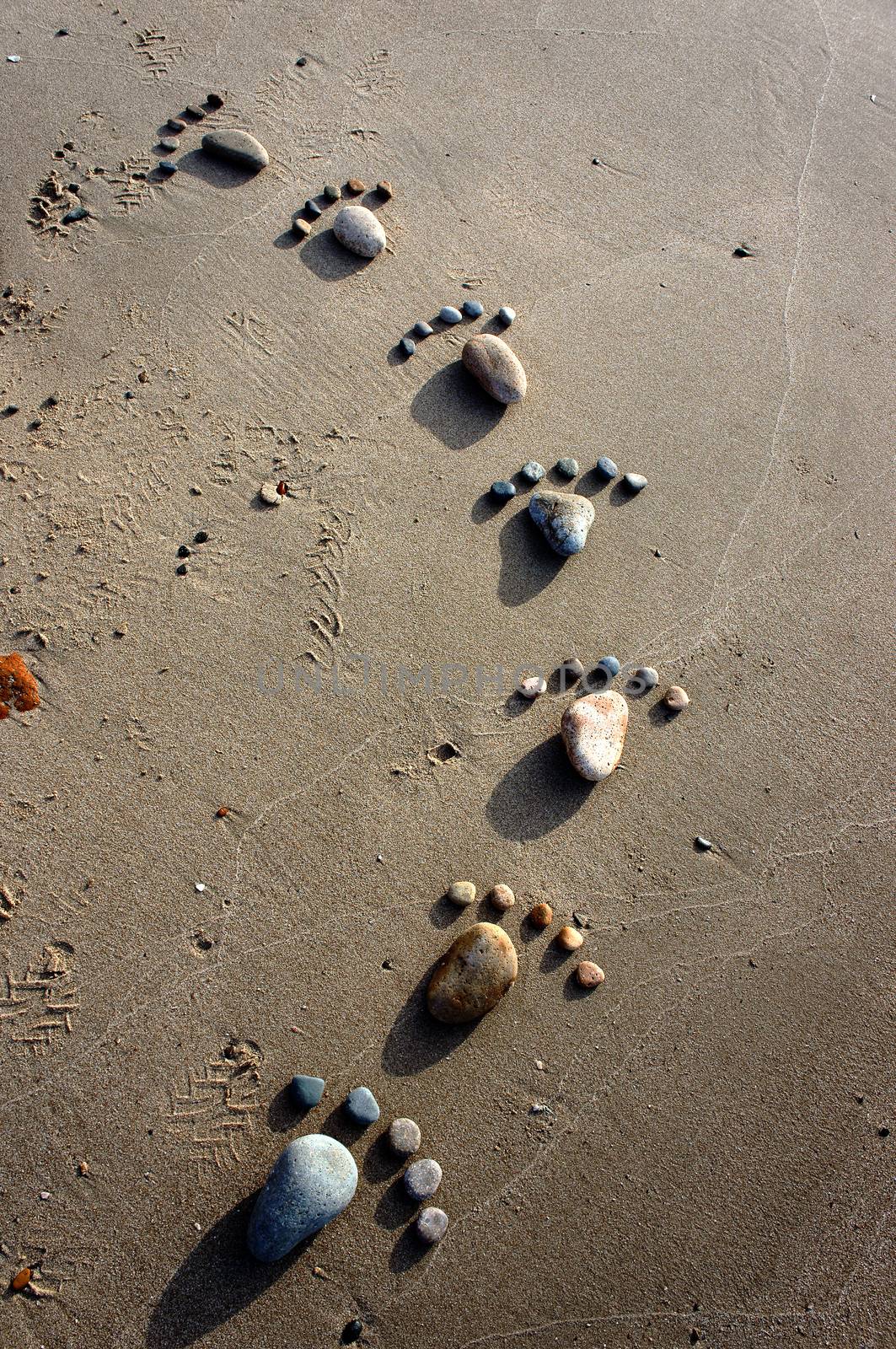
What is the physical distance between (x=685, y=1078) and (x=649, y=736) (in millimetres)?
1106

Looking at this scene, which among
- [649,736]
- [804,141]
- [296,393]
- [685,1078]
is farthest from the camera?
[804,141]

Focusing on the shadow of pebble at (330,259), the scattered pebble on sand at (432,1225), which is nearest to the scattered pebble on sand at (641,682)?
the scattered pebble on sand at (432,1225)

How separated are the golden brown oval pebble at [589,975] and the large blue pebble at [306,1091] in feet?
2.75

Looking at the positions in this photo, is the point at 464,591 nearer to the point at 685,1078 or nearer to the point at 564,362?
the point at 564,362

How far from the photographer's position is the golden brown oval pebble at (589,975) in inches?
102

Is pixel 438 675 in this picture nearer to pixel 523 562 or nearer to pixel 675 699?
pixel 523 562

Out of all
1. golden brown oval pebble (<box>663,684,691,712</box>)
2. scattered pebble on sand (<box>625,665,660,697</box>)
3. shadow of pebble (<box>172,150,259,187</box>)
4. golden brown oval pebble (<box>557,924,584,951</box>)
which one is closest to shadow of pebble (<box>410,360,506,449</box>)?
scattered pebble on sand (<box>625,665,660,697</box>)

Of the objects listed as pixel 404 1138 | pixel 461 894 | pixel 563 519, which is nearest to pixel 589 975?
pixel 461 894

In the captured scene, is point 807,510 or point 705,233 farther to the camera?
point 705,233

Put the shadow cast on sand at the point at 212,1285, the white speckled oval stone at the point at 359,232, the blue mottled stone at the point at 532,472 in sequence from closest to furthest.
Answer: the shadow cast on sand at the point at 212,1285
the blue mottled stone at the point at 532,472
the white speckled oval stone at the point at 359,232

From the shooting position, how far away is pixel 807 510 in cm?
343

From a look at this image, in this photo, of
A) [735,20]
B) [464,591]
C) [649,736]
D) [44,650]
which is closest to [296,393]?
[464,591]

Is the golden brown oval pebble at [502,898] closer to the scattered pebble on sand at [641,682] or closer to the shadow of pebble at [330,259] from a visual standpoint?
the scattered pebble on sand at [641,682]

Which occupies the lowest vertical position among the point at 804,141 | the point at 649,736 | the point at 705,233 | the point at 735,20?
the point at 649,736
